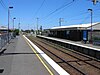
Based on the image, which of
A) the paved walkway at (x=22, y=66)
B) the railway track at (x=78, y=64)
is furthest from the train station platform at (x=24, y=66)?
the railway track at (x=78, y=64)

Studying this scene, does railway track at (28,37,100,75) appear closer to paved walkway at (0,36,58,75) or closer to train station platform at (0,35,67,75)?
train station platform at (0,35,67,75)

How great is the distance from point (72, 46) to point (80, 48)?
537cm

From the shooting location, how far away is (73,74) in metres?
15.6

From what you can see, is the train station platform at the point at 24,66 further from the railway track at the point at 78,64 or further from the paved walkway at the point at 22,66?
the railway track at the point at 78,64

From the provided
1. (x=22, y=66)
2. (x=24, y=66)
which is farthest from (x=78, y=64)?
(x=22, y=66)

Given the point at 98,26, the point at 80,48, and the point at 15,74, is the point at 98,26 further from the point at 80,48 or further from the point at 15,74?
the point at 15,74

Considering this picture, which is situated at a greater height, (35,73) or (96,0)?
(96,0)

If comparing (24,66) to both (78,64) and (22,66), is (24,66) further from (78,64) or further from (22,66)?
(78,64)

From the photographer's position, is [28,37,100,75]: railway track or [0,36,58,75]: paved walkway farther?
[28,37,100,75]: railway track

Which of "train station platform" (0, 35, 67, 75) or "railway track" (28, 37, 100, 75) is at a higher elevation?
"train station platform" (0, 35, 67, 75)

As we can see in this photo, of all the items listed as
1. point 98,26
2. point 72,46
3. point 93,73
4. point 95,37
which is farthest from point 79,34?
point 93,73

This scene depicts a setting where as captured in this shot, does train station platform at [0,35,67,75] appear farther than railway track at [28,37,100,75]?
No

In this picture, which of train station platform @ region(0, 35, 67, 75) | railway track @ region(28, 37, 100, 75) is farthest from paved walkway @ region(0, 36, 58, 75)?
railway track @ region(28, 37, 100, 75)

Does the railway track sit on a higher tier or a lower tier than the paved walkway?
lower
